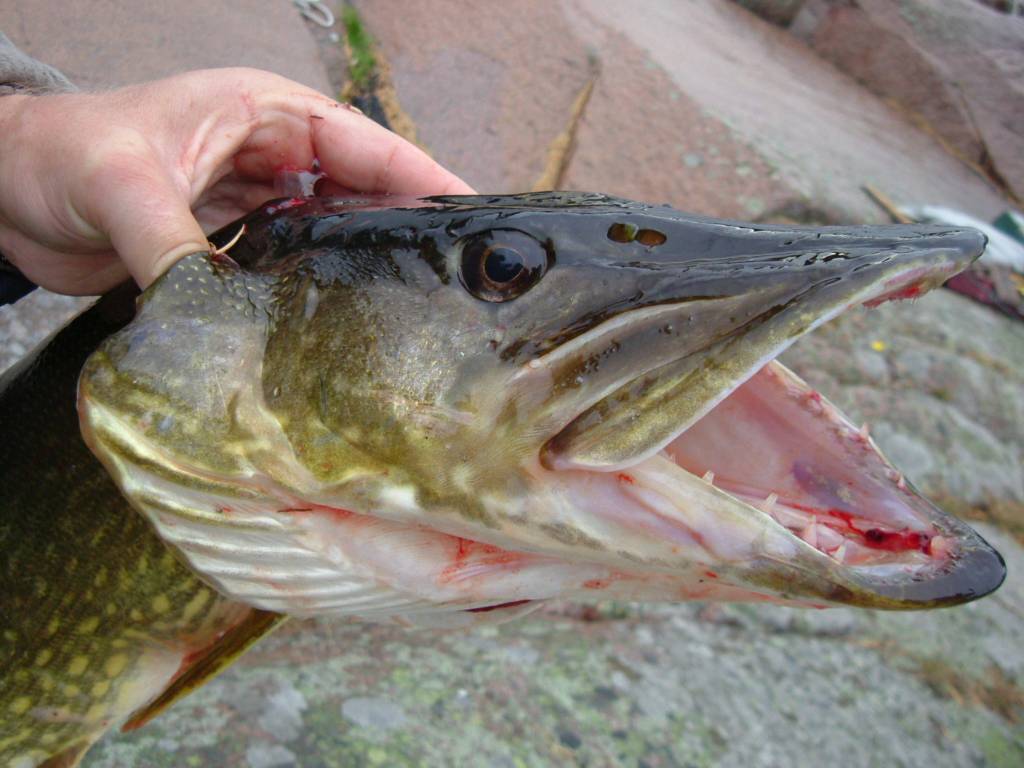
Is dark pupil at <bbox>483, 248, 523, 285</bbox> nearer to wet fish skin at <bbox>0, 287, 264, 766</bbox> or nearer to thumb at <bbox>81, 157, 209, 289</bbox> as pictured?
thumb at <bbox>81, 157, 209, 289</bbox>

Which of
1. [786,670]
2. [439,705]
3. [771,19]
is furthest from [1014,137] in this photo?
[439,705]

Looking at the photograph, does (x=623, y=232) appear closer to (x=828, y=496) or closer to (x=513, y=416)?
(x=513, y=416)

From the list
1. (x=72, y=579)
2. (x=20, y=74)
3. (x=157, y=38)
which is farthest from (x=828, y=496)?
(x=157, y=38)

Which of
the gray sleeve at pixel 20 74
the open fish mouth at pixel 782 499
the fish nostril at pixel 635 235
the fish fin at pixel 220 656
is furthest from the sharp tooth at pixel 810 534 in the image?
the gray sleeve at pixel 20 74

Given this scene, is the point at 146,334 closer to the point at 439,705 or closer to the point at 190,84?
the point at 190,84

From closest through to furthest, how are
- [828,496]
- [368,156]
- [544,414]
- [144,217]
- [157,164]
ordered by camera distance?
[544,414] < [828,496] < [144,217] < [157,164] < [368,156]

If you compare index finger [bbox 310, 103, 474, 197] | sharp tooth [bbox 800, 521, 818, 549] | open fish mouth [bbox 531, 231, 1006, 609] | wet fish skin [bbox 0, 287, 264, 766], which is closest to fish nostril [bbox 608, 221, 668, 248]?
open fish mouth [bbox 531, 231, 1006, 609]
